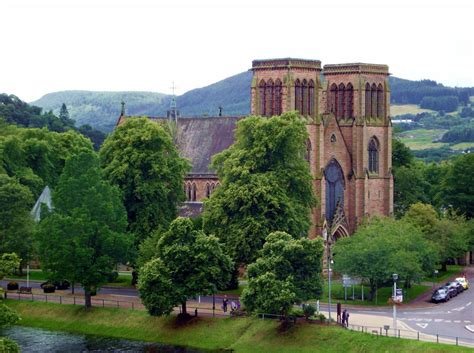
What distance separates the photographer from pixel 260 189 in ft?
308

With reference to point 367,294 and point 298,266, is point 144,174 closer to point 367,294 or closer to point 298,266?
point 367,294

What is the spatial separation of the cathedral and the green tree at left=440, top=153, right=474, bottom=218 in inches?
400

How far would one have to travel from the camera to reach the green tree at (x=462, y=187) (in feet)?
419

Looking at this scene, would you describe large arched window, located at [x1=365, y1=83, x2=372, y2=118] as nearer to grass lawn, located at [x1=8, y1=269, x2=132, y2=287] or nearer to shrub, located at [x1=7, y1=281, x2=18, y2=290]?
grass lawn, located at [x1=8, y1=269, x2=132, y2=287]

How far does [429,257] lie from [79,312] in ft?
97.8

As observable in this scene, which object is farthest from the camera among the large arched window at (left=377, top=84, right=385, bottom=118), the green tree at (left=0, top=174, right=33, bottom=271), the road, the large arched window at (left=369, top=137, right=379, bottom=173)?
the large arched window at (left=369, top=137, right=379, bottom=173)

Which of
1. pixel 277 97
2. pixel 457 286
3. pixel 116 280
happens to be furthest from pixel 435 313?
pixel 277 97

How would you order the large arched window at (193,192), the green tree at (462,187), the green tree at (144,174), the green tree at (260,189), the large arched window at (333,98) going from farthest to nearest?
the green tree at (462,187), the large arched window at (193,192), the large arched window at (333,98), the green tree at (144,174), the green tree at (260,189)

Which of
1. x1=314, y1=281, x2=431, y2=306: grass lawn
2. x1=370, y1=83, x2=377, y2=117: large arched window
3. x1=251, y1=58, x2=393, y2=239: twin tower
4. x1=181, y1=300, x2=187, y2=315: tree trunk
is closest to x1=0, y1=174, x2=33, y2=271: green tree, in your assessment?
x1=181, y1=300, x2=187, y2=315: tree trunk

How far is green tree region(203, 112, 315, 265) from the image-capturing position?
307 feet

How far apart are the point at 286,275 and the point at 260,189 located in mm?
13887

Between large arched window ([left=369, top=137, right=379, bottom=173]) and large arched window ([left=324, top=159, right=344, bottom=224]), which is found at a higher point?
large arched window ([left=369, top=137, right=379, bottom=173])

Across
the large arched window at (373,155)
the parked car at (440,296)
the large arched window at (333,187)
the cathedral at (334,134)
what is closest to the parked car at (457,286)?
the parked car at (440,296)

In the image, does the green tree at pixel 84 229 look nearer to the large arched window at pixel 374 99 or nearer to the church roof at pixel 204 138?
the church roof at pixel 204 138
